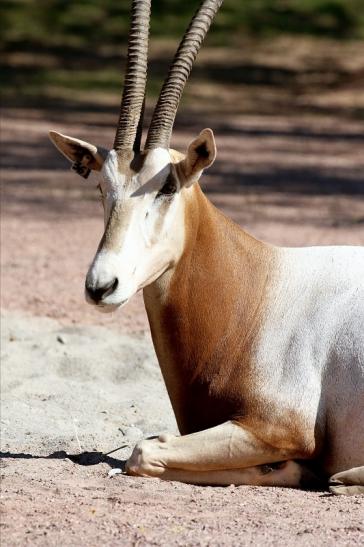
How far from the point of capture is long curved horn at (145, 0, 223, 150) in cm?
577

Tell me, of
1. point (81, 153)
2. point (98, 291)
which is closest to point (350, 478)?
point (98, 291)

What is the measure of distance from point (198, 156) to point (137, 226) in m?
0.44

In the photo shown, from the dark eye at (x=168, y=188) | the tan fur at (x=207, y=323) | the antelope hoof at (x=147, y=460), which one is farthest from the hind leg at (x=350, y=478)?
the dark eye at (x=168, y=188)

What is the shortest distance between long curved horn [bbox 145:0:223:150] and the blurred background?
2.41 m


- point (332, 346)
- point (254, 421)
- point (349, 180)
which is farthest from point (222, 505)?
point (349, 180)

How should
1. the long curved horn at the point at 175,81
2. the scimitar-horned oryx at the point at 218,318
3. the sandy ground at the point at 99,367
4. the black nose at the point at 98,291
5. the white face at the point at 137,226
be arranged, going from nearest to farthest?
1. the sandy ground at the point at 99,367
2. the black nose at the point at 98,291
3. the white face at the point at 137,226
4. the scimitar-horned oryx at the point at 218,318
5. the long curved horn at the point at 175,81

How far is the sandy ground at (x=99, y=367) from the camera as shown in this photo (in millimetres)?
4879

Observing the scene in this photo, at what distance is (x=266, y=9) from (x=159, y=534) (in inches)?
927

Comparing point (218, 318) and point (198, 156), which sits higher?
point (198, 156)

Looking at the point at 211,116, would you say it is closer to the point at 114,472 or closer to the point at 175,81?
the point at 175,81

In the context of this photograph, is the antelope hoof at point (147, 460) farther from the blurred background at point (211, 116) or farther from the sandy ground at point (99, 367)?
the blurred background at point (211, 116)

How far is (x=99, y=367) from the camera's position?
8117 millimetres

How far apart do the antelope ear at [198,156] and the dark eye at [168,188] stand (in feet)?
0.24

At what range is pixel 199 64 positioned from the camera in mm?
24328
